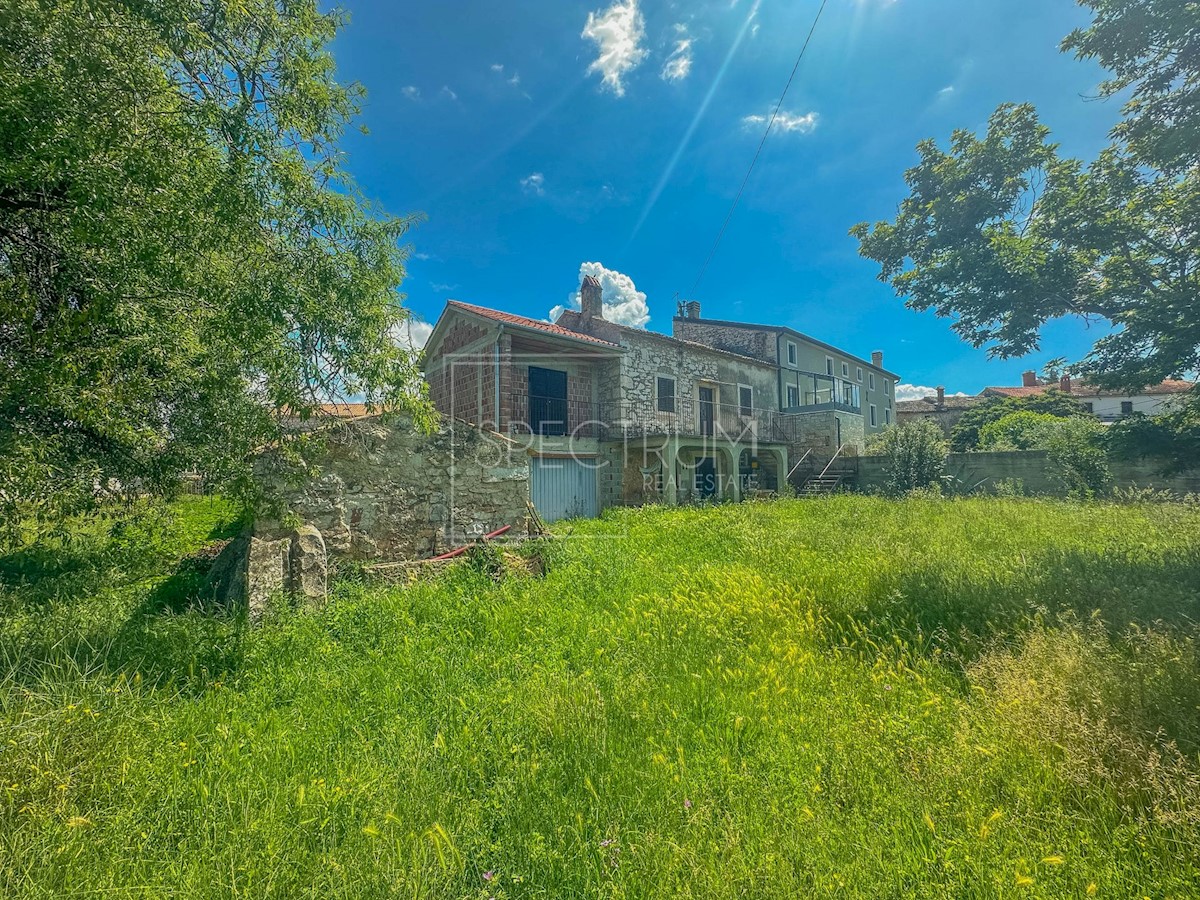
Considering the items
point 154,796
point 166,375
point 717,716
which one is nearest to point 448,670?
point 154,796

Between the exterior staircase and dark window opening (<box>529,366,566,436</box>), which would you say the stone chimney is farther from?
the exterior staircase

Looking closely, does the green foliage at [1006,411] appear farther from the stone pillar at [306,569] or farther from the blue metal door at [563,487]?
the stone pillar at [306,569]

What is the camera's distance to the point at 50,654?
10.9 feet

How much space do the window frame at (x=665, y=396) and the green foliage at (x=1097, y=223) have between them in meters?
8.42

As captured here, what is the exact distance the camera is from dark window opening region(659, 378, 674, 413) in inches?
617

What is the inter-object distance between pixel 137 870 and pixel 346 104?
565 centimetres

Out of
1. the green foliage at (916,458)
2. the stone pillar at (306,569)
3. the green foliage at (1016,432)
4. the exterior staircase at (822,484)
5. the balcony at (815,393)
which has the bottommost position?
the stone pillar at (306,569)

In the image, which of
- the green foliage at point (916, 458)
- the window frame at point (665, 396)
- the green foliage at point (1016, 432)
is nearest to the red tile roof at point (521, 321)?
the window frame at point (665, 396)

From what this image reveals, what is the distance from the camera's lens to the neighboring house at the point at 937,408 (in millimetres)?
37250

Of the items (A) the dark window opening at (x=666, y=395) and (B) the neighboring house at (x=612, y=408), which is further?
(A) the dark window opening at (x=666, y=395)

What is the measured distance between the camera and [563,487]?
13461mm

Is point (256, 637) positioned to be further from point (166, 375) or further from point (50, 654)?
point (166, 375)

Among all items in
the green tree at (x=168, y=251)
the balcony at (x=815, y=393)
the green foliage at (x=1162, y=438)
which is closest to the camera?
the green tree at (x=168, y=251)

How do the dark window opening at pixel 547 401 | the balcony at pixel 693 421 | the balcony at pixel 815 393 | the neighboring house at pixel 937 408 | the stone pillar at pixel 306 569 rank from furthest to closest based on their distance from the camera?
the neighboring house at pixel 937 408, the balcony at pixel 815 393, the balcony at pixel 693 421, the dark window opening at pixel 547 401, the stone pillar at pixel 306 569
